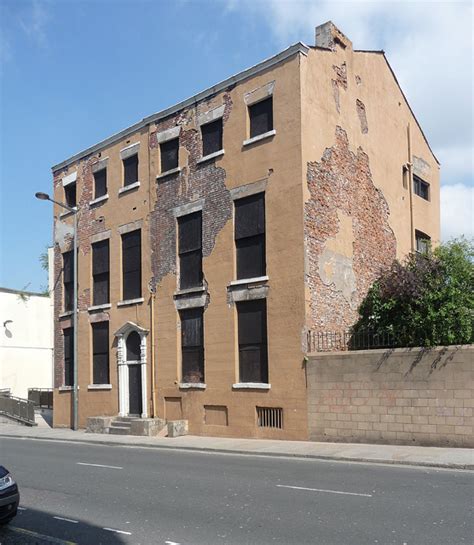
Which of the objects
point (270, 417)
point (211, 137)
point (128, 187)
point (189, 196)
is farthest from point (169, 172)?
point (270, 417)

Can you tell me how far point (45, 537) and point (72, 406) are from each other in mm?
20030

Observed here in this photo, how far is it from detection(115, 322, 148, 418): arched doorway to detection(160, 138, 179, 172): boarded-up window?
603 centimetres

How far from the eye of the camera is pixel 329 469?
43.5ft

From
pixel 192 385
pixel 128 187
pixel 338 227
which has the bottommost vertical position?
pixel 192 385

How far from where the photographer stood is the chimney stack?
2194 centimetres

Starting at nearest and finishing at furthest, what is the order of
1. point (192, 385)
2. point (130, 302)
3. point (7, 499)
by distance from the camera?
point (7, 499)
point (192, 385)
point (130, 302)

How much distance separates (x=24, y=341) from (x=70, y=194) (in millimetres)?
16075

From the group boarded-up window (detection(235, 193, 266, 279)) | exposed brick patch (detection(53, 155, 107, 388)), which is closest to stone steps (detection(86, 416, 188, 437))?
exposed brick patch (detection(53, 155, 107, 388))

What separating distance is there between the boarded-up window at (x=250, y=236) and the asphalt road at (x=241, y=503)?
7170 mm

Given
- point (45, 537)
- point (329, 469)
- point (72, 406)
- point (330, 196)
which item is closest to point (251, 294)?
point (330, 196)

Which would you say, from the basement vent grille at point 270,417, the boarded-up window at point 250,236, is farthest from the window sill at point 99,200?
the basement vent grille at point 270,417

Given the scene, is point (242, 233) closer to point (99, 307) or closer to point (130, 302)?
point (130, 302)

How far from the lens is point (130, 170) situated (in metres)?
25.6

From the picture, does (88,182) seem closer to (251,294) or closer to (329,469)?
(251,294)
